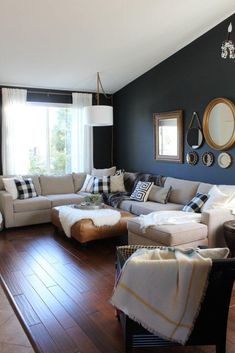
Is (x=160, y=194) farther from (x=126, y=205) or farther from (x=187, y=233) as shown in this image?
(x=187, y=233)

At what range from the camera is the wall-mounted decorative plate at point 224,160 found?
452 cm

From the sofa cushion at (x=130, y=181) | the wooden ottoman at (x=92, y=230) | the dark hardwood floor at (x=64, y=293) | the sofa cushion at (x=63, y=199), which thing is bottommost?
the dark hardwood floor at (x=64, y=293)

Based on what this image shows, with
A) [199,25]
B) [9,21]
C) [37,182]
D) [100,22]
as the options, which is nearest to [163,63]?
[199,25]

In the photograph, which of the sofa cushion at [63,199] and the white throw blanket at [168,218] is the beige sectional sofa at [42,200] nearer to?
the sofa cushion at [63,199]

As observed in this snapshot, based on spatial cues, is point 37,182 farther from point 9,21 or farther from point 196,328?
point 196,328

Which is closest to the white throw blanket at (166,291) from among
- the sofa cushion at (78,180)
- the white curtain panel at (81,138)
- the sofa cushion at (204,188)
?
the sofa cushion at (204,188)

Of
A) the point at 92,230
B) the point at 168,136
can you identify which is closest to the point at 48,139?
the point at 168,136

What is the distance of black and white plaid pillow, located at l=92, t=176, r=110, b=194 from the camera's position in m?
5.86

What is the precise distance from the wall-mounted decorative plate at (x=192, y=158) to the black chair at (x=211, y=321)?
3447 mm

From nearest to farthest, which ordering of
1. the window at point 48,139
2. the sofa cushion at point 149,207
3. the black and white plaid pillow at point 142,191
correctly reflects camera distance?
1. the sofa cushion at point 149,207
2. the black and white plaid pillow at point 142,191
3. the window at point 48,139

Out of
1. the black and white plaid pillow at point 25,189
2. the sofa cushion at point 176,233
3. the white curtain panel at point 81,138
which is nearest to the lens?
the sofa cushion at point 176,233

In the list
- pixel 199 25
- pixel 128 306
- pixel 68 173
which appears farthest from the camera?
pixel 68 173

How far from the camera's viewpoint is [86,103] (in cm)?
664

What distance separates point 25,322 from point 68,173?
169 inches
